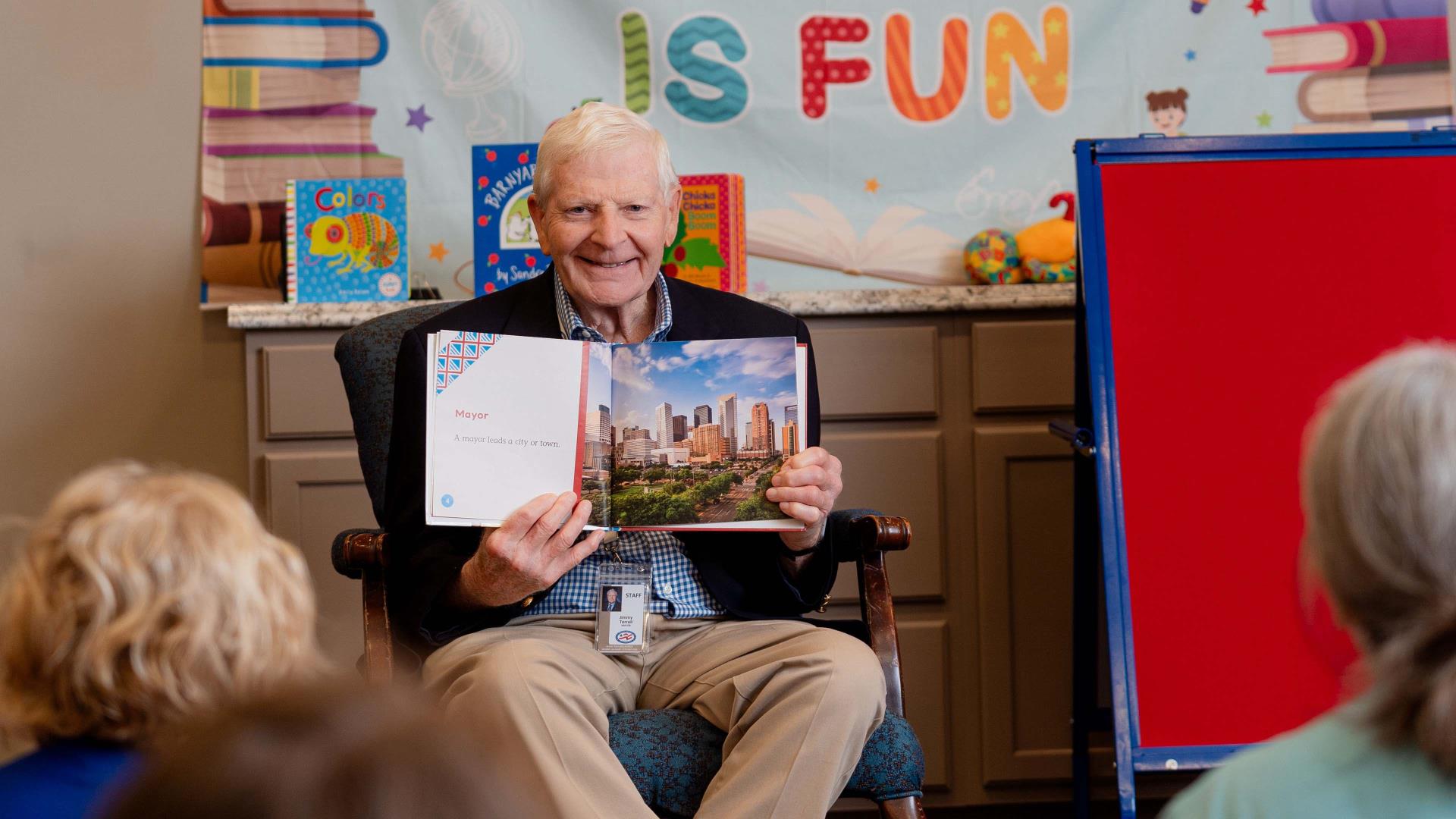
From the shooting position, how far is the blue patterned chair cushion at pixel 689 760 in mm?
1643

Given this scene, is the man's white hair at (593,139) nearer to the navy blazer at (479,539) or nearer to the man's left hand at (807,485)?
the navy blazer at (479,539)

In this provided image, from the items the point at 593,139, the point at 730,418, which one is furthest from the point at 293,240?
the point at 730,418

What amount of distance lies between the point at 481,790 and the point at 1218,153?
197cm

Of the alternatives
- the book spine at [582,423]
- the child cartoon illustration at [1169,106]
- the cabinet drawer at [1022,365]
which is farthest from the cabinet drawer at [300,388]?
the child cartoon illustration at [1169,106]

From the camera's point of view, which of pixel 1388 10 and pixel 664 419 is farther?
pixel 1388 10

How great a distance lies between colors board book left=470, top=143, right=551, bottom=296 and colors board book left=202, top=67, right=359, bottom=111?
21.4 inches

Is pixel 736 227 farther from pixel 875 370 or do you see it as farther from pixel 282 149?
pixel 282 149

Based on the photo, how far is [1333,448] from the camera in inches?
31.0

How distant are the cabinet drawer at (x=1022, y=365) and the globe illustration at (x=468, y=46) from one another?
1239mm

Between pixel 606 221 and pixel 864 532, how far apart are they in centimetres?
59

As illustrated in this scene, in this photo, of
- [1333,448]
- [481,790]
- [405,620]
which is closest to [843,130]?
[405,620]

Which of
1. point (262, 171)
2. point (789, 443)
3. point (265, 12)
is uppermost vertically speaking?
point (265, 12)

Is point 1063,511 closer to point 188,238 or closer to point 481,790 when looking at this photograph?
point 188,238

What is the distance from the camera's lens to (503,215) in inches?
101
